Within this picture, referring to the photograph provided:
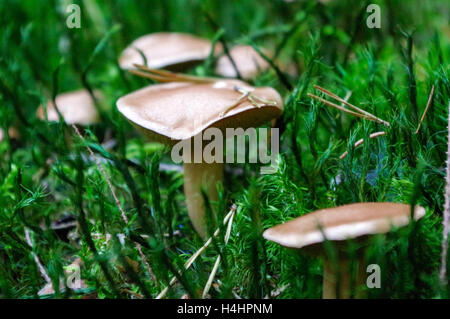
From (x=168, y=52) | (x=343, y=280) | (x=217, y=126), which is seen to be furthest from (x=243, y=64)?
(x=343, y=280)

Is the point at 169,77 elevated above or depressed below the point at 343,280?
above

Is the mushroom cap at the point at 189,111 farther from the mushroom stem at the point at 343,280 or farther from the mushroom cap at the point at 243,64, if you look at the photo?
the mushroom cap at the point at 243,64

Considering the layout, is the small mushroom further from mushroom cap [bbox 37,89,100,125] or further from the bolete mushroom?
mushroom cap [bbox 37,89,100,125]

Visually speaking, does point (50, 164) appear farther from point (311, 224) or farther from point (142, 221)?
point (311, 224)

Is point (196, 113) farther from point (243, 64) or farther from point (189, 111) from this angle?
point (243, 64)

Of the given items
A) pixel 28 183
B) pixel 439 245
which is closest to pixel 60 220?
pixel 28 183

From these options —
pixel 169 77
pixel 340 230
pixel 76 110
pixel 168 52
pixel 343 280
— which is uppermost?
pixel 168 52

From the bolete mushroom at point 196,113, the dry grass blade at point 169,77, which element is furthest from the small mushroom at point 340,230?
the dry grass blade at point 169,77

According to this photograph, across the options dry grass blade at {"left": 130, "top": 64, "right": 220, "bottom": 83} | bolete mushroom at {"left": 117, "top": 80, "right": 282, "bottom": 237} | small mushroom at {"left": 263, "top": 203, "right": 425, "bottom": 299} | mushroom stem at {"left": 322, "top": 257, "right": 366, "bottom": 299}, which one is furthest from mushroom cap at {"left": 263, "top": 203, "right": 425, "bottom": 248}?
dry grass blade at {"left": 130, "top": 64, "right": 220, "bottom": 83}

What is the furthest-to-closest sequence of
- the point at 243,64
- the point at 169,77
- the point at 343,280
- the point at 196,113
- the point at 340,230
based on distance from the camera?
the point at 243,64 < the point at 169,77 < the point at 196,113 < the point at 343,280 < the point at 340,230
